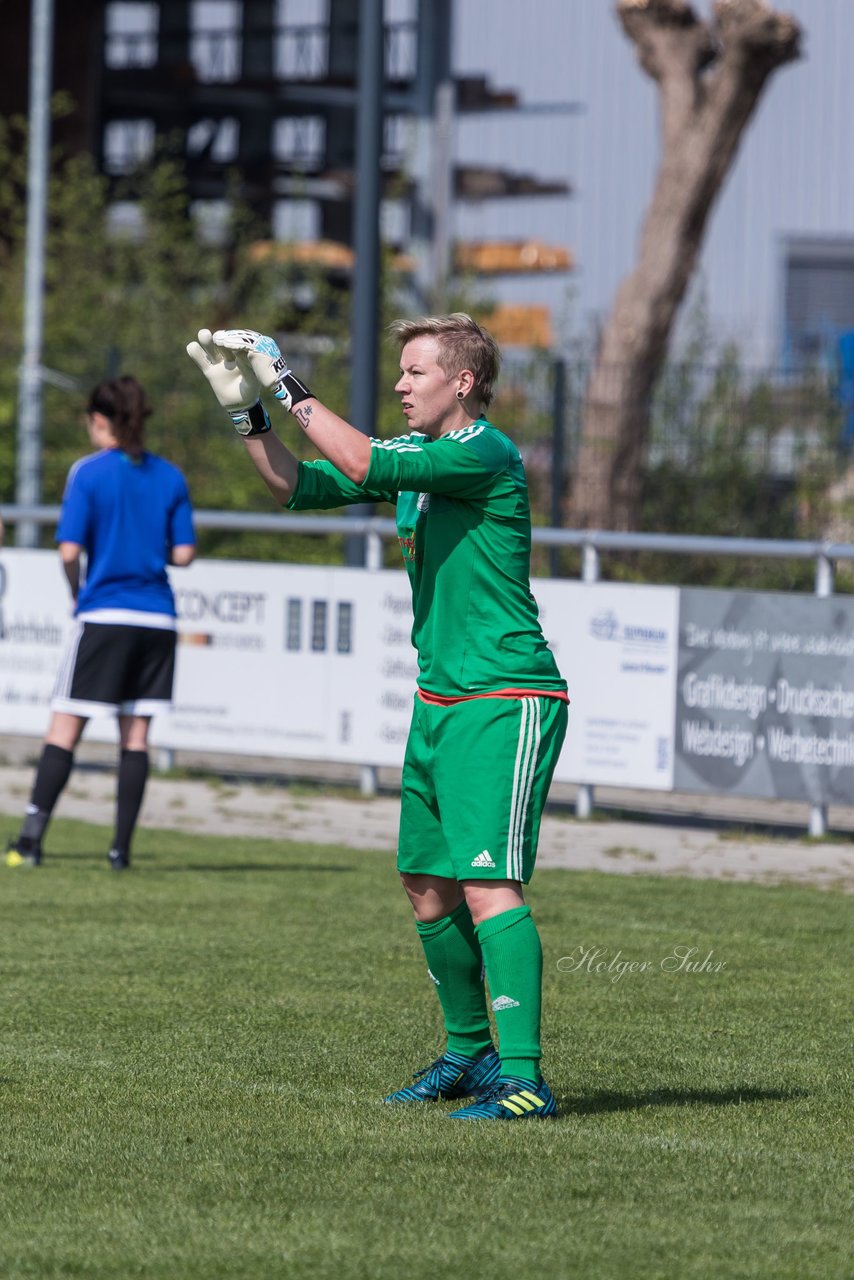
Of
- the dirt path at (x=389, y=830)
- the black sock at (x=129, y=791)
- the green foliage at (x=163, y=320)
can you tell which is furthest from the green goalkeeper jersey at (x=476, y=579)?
the green foliage at (x=163, y=320)

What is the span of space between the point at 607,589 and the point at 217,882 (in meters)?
3.02

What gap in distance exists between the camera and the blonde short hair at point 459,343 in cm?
489

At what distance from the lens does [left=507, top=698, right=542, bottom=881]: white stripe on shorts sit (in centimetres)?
481

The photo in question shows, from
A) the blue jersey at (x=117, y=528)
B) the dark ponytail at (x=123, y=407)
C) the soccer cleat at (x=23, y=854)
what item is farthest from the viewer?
the soccer cleat at (x=23, y=854)

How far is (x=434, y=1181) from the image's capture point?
4.27 meters

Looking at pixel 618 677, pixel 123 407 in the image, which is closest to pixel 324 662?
pixel 618 677

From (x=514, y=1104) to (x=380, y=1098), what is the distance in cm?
41

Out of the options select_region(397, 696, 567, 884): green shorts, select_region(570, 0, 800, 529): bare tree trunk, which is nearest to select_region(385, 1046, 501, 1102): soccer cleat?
select_region(397, 696, 567, 884): green shorts

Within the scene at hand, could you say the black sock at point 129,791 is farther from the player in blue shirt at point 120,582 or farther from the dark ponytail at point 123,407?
the dark ponytail at point 123,407

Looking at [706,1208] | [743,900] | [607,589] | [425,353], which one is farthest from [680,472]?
[706,1208]

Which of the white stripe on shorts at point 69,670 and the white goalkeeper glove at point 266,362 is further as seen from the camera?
the white stripe on shorts at point 69,670

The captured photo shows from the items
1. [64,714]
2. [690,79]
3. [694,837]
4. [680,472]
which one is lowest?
[694,837]

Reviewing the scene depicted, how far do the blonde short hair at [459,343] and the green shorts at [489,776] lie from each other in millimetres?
755

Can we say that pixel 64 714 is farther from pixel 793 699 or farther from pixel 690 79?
pixel 690 79
